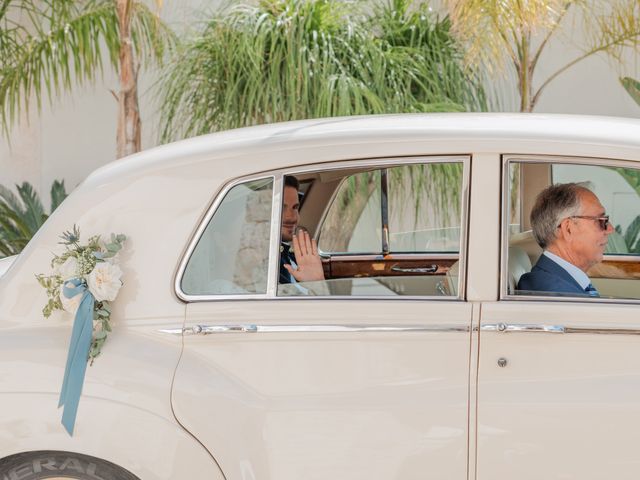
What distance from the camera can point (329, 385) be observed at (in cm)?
297

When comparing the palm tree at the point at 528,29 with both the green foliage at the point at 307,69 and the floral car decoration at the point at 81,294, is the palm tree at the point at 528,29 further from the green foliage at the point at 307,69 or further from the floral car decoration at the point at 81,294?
the floral car decoration at the point at 81,294

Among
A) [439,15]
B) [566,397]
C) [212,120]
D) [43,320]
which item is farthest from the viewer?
[439,15]

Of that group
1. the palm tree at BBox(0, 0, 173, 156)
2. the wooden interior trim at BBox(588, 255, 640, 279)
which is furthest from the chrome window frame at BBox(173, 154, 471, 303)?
the palm tree at BBox(0, 0, 173, 156)

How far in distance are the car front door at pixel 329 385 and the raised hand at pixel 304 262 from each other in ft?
0.59

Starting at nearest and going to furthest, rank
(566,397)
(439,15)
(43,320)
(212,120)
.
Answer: (566,397), (43,320), (212,120), (439,15)

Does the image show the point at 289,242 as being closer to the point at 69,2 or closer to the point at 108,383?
the point at 108,383

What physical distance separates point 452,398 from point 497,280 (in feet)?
1.27

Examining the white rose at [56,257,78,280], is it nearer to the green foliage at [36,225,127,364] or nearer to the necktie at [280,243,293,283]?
the green foliage at [36,225,127,364]

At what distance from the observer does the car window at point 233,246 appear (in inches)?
122

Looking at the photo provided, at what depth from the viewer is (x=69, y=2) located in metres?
7.77

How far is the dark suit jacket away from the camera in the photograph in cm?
314

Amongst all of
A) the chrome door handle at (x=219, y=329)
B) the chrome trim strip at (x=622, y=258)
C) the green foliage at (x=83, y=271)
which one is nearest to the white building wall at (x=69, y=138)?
the chrome trim strip at (x=622, y=258)

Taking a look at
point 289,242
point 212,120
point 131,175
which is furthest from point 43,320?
point 212,120

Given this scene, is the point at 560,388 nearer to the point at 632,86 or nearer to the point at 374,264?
the point at 374,264
